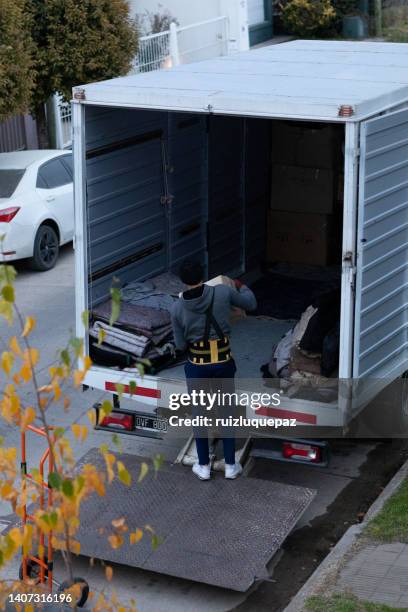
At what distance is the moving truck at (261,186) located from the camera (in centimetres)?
678

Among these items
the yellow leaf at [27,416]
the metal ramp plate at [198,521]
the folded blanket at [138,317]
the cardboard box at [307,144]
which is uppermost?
the yellow leaf at [27,416]

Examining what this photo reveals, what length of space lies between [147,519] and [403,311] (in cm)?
240

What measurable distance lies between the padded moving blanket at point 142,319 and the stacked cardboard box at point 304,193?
2924 millimetres

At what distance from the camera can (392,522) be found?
6.95 meters

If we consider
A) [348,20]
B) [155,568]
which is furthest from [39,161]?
[348,20]

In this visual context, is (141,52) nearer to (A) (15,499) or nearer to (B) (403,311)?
(B) (403,311)

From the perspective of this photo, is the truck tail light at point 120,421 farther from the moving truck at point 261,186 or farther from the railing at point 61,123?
the railing at point 61,123

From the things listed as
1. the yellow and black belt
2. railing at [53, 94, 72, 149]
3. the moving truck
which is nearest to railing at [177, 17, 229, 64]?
railing at [53, 94, 72, 149]

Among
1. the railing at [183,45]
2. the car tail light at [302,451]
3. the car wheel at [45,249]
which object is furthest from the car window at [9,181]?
the railing at [183,45]

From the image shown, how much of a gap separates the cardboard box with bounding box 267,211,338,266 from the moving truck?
0.01m

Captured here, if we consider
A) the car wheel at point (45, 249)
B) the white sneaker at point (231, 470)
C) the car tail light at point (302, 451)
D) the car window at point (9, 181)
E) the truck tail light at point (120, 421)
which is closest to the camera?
the car tail light at point (302, 451)

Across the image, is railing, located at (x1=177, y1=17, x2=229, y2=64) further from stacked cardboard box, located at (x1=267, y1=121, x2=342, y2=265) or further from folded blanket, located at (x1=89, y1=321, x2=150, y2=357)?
folded blanket, located at (x1=89, y1=321, x2=150, y2=357)

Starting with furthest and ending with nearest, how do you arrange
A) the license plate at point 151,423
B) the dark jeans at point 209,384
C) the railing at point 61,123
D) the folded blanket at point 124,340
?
the railing at point 61,123 < the folded blanket at point 124,340 < the license plate at point 151,423 < the dark jeans at point 209,384

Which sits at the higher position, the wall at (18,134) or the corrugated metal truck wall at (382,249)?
the corrugated metal truck wall at (382,249)
